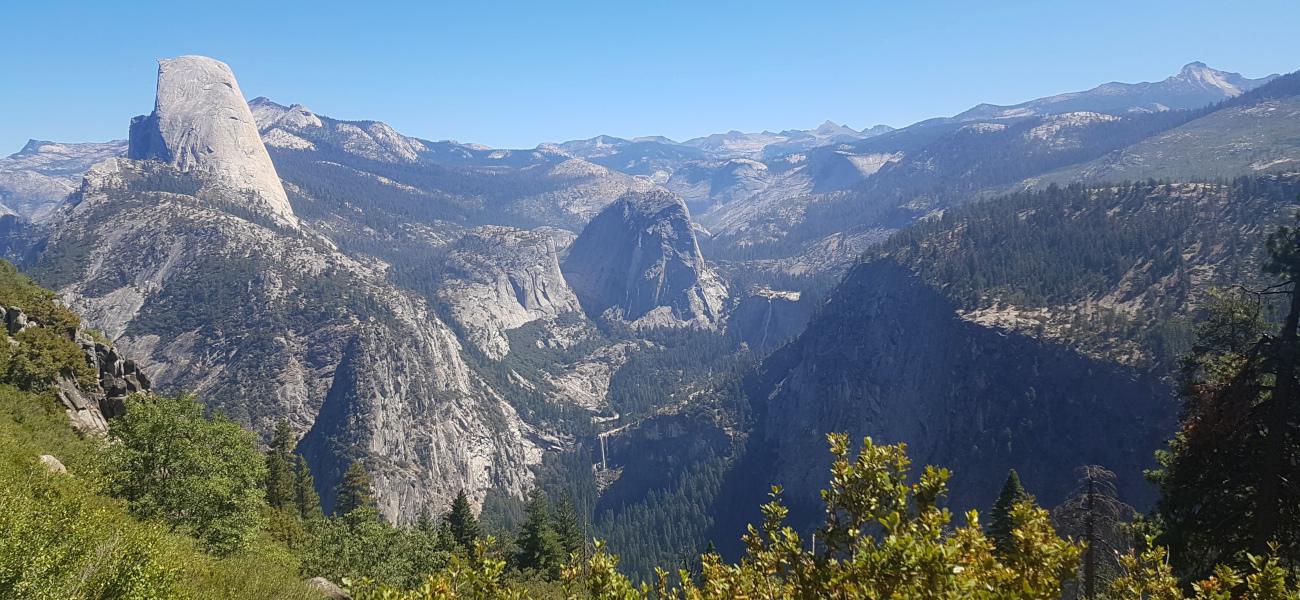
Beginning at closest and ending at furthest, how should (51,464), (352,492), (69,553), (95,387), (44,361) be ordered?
(69,553), (51,464), (44,361), (95,387), (352,492)

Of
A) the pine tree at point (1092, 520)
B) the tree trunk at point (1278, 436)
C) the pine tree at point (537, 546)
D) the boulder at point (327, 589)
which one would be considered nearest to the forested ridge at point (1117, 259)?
the pine tree at point (1092, 520)

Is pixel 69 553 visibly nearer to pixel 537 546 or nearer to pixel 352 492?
pixel 537 546

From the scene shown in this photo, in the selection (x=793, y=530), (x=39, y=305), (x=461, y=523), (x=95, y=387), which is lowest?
(x=461, y=523)

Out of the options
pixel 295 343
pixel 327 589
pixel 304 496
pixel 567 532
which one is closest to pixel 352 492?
pixel 304 496

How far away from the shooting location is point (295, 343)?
155750 millimetres

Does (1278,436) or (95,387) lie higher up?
(1278,436)

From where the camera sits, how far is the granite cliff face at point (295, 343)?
142250 millimetres

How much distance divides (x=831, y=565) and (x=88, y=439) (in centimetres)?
4134

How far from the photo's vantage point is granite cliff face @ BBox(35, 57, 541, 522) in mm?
142250

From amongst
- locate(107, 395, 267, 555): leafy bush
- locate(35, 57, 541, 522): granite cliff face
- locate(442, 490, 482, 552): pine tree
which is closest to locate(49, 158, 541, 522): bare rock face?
locate(35, 57, 541, 522): granite cliff face

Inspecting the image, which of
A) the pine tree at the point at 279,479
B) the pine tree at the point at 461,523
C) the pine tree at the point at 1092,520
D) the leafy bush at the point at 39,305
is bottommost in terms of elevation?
the pine tree at the point at 461,523

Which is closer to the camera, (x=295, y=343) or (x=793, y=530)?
(x=793, y=530)

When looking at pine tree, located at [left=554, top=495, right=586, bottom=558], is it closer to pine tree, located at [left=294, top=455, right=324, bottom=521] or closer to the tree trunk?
pine tree, located at [left=294, top=455, right=324, bottom=521]

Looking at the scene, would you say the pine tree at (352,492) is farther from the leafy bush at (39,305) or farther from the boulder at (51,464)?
the boulder at (51,464)
